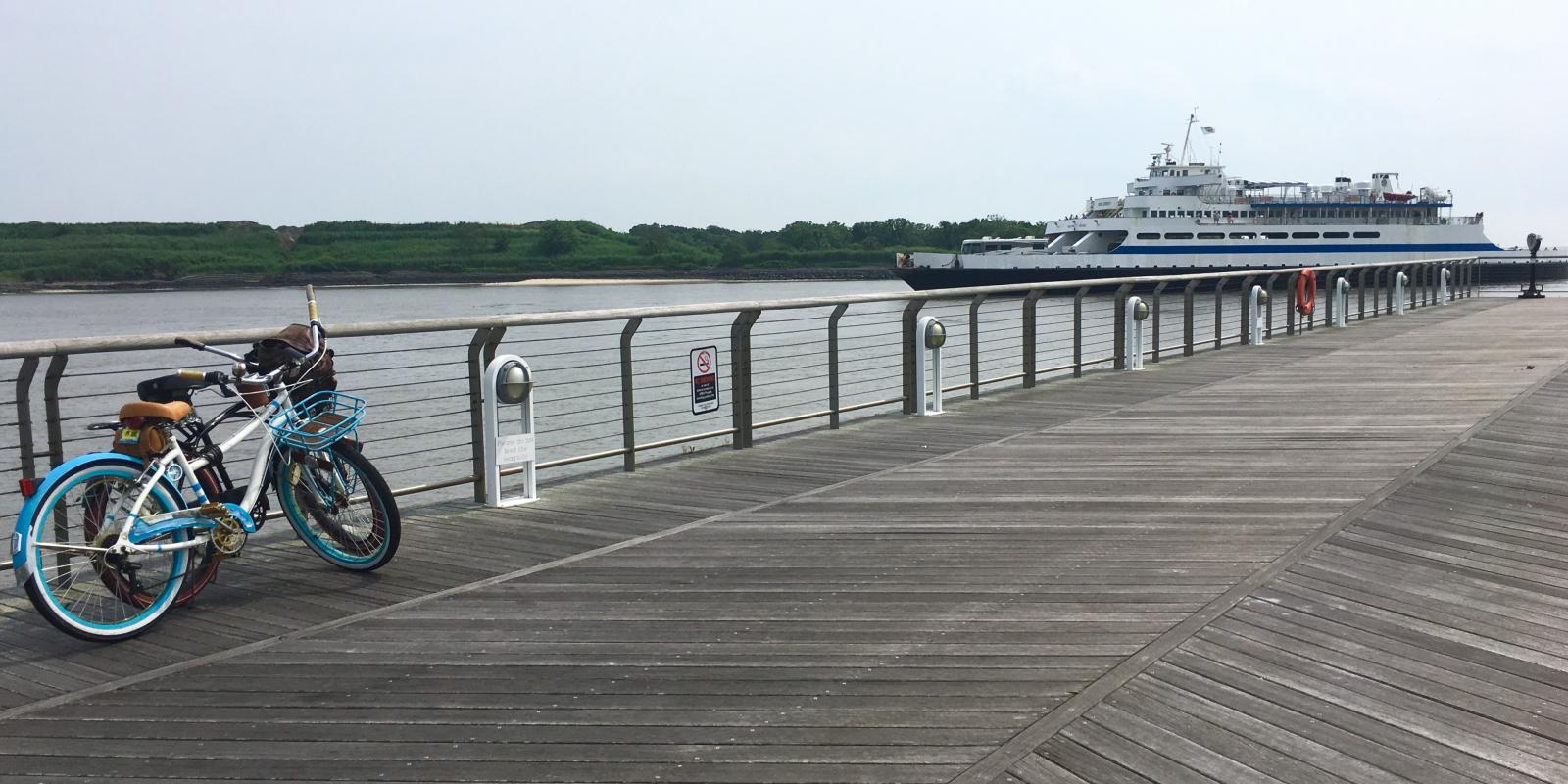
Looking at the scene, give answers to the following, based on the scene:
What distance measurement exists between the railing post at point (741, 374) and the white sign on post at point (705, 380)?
23 centimetres

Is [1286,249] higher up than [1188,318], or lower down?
higher up

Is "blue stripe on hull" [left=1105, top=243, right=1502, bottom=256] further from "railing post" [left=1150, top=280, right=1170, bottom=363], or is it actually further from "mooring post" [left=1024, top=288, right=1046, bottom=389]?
"mooring post" [left=1024, top=288, right=1046, bottom=389]

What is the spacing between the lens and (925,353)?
9.71 m

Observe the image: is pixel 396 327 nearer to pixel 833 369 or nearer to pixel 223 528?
pixel 223 528

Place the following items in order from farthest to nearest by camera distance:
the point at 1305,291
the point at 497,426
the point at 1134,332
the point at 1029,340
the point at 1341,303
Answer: the point at 1341,303 < the point at 1305,291 < the point at 1134,332 < the point at 1029,340 < the point at 497,426

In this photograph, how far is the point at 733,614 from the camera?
4297 millimetres

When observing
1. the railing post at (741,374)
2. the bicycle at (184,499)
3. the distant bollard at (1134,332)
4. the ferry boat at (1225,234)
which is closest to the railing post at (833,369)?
the railing post at (741,374)

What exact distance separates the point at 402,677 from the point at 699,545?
1.79m

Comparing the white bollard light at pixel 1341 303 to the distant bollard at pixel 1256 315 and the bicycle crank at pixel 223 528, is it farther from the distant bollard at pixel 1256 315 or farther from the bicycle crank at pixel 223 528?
the bicycle crank at pixel 223 528

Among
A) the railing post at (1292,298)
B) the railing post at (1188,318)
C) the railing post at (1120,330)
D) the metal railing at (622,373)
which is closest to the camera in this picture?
the metal railing at (622,373)

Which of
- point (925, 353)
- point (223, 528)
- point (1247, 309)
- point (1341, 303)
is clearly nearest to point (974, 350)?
point (925, 353)

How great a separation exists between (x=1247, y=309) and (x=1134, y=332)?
4.22 meters

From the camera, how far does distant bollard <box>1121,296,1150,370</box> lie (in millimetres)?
12883

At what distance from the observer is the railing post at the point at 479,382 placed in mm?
6395
